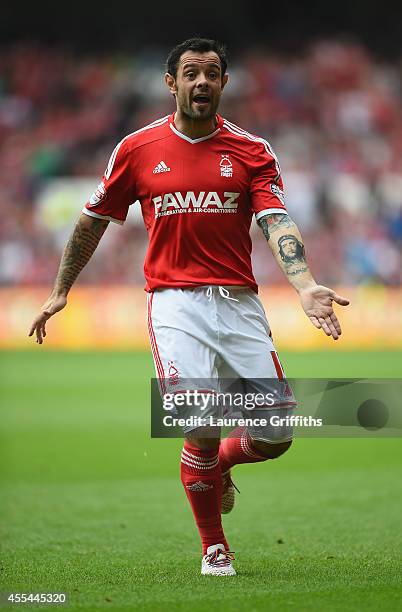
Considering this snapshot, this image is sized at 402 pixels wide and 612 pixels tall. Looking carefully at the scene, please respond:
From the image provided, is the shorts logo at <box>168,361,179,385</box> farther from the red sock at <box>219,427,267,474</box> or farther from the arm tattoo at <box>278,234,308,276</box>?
the arm tattoo at <box>278,234,308,276</box>

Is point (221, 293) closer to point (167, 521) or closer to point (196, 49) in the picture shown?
point (196, 49)

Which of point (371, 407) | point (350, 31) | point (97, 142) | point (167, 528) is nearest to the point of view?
point (371, 407)

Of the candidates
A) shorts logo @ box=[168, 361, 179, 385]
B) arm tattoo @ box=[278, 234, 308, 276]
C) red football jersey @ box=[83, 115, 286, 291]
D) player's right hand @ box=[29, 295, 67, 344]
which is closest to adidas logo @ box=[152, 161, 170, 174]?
red football jersey @ box=[83, 115, 286, 291]

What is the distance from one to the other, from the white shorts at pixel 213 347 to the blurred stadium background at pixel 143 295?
0.96 metres

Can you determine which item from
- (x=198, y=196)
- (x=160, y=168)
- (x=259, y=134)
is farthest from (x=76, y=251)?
(x=259, y=134)

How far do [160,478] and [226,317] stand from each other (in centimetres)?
424

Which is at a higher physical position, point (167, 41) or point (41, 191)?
point (167, 41)

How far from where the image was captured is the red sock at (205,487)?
215 inches

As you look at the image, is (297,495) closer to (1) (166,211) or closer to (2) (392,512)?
(2) (392,512)

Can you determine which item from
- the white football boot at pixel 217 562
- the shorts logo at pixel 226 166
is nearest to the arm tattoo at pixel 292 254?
the shorts logo at pixel 226 166

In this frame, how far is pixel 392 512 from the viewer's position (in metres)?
7.50

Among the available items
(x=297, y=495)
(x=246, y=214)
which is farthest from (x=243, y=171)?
(x=297, y=495)

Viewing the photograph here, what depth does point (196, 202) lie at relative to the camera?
551cm

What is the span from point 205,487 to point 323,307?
1.18 m
